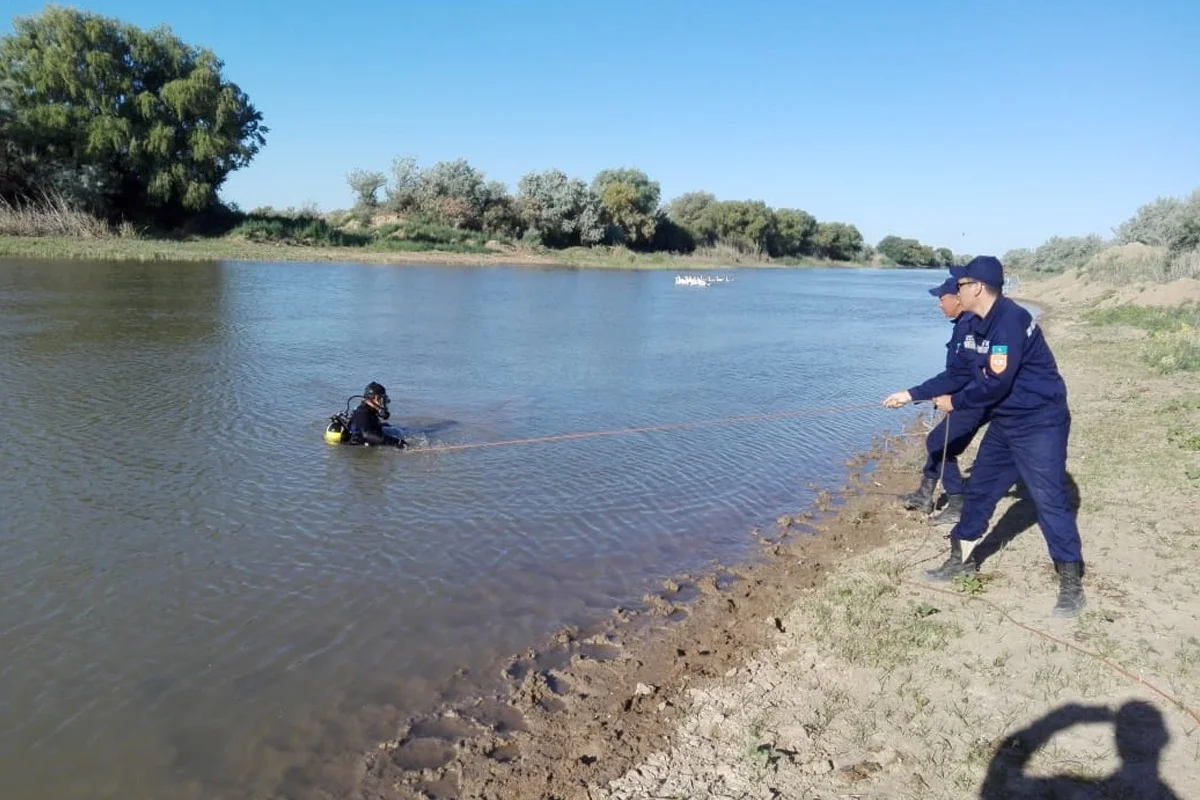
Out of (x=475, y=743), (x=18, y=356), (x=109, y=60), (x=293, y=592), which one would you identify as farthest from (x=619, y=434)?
(x=109, y=60)

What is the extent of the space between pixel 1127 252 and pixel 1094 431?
41833mm

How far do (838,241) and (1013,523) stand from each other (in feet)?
512

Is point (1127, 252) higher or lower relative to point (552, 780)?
higher

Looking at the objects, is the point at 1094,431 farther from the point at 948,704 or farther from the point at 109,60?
the point at 109,60

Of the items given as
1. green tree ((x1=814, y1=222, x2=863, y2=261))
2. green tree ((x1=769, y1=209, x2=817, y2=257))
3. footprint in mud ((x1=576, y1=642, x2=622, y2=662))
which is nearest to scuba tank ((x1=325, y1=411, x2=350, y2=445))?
footprint in mud ((x1=576, y1=642, x2=622, y2=662))

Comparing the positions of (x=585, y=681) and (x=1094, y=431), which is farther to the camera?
(x=1094, y=431)

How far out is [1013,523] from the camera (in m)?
7.94

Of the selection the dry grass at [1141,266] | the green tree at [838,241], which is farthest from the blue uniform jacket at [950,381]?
the green tree at [838,241]

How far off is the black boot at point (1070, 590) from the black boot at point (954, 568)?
802 mm

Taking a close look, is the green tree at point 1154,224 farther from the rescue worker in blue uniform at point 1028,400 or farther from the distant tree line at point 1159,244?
the rescue worker in blue uniform at point 1028,400

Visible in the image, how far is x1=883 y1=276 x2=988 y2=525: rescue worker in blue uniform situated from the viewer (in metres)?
7.43

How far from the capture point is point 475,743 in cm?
461

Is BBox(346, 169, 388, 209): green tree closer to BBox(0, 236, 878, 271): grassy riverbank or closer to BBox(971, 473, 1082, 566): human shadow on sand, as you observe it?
BBox(0, 236, 878, 271): grassy riverbank

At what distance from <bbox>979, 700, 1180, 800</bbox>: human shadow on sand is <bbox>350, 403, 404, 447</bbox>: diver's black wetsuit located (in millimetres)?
8201
